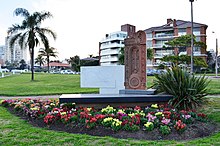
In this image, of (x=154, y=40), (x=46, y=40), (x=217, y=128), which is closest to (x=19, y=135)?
(x=217, y=128)

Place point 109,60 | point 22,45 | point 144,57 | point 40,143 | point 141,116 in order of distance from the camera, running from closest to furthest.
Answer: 1. point 40,143
2. point 141,116
3. point 144,57
4. point 22,45
5. point 109,60

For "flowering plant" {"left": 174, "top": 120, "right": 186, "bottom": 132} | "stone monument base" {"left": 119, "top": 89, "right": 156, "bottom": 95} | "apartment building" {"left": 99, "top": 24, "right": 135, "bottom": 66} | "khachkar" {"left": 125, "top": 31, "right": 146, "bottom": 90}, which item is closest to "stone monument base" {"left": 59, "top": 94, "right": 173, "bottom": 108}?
"stone monument base" {"left": 119, "top": 89, "right": 156, "bottom": 95}

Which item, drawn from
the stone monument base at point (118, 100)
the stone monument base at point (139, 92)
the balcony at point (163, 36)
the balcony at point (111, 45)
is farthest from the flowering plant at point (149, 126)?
the balcony at point (111, 45)

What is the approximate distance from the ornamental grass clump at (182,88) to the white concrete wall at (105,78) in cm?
258

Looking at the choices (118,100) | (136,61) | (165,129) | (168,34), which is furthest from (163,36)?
(165,129)

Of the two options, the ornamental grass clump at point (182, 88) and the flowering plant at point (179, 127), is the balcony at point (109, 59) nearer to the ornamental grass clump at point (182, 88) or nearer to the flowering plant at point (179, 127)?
the ornamental grass clump at point (182, 88)

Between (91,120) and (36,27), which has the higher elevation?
(36,27)

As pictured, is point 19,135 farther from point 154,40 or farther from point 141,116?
point 154,40

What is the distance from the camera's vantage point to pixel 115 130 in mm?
6043

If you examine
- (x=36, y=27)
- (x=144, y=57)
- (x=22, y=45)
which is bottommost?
(x=144, y=57)

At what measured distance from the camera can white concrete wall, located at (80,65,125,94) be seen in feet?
38.4

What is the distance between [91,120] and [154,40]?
191ft

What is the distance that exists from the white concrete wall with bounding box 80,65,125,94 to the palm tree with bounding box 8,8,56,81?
57.0 feet

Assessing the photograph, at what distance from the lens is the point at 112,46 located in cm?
8050
